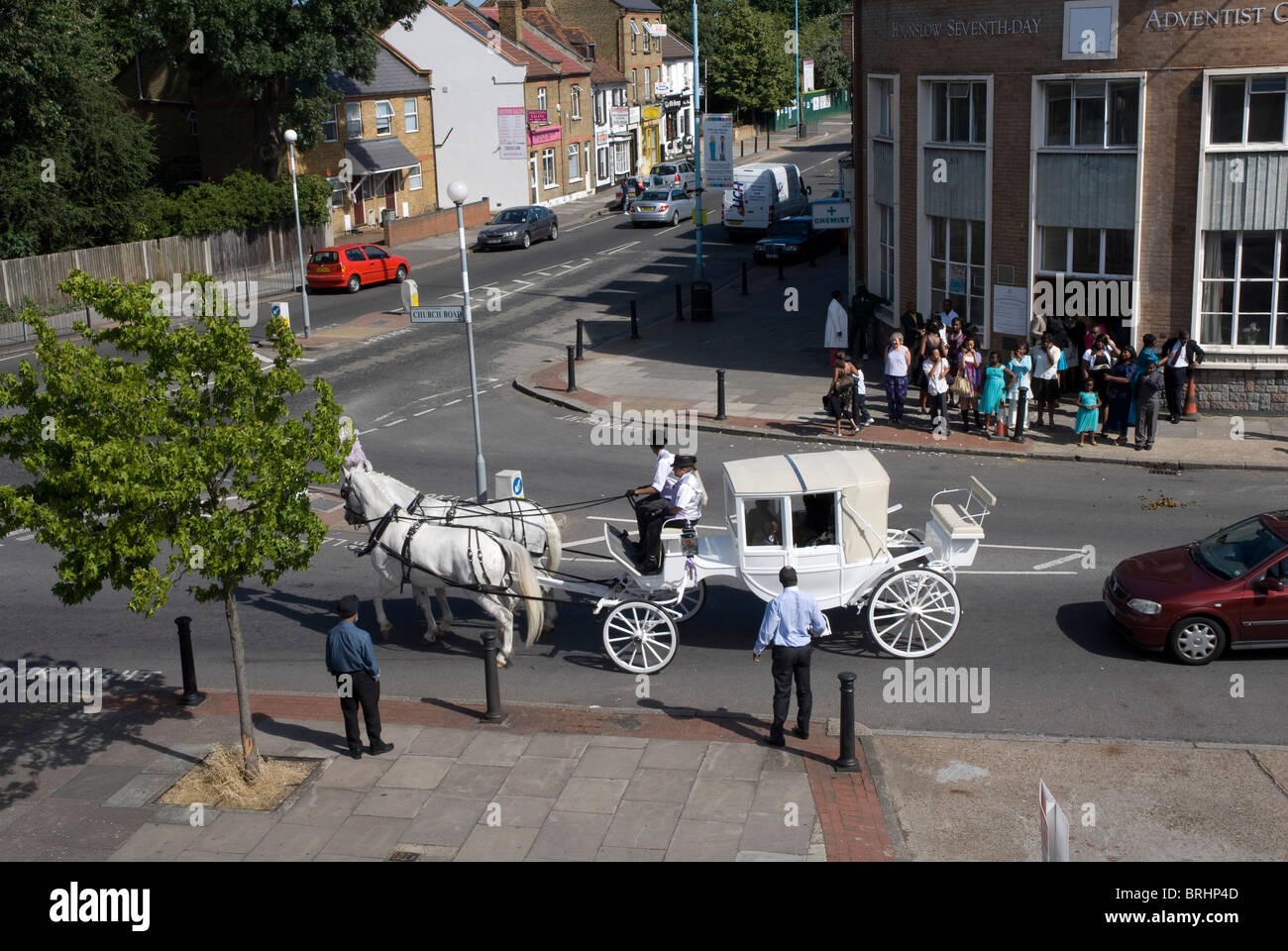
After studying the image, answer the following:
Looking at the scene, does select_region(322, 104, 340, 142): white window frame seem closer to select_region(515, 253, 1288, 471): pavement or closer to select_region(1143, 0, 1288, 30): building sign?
select_region(515, 253, 1288, 471): pavement

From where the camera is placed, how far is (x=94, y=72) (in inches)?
1505

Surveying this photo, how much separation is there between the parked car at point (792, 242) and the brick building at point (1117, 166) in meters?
16.9

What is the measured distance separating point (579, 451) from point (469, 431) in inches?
104

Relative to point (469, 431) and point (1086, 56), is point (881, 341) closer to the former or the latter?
point (1086, 56)

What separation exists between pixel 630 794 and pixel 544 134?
54.1 metres

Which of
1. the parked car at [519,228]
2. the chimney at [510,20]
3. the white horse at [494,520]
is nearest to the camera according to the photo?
the white horse at [494,520]

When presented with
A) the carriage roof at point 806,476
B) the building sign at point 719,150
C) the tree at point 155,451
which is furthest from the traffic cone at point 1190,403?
the building sign at point 719,150

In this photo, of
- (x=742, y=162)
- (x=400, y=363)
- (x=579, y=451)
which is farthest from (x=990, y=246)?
(x=742, y=162)

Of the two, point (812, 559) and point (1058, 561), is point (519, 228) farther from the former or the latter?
point (812, 559)

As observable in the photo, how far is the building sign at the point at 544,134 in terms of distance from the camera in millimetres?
60291

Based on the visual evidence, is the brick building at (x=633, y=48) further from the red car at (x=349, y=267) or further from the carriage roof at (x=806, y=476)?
the carriage roof at (x=806, y=476)

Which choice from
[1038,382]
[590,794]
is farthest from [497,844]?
[1038,382]

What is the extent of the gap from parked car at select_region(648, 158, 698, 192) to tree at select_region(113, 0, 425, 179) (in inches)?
649

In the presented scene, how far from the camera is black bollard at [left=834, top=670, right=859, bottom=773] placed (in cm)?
1107
